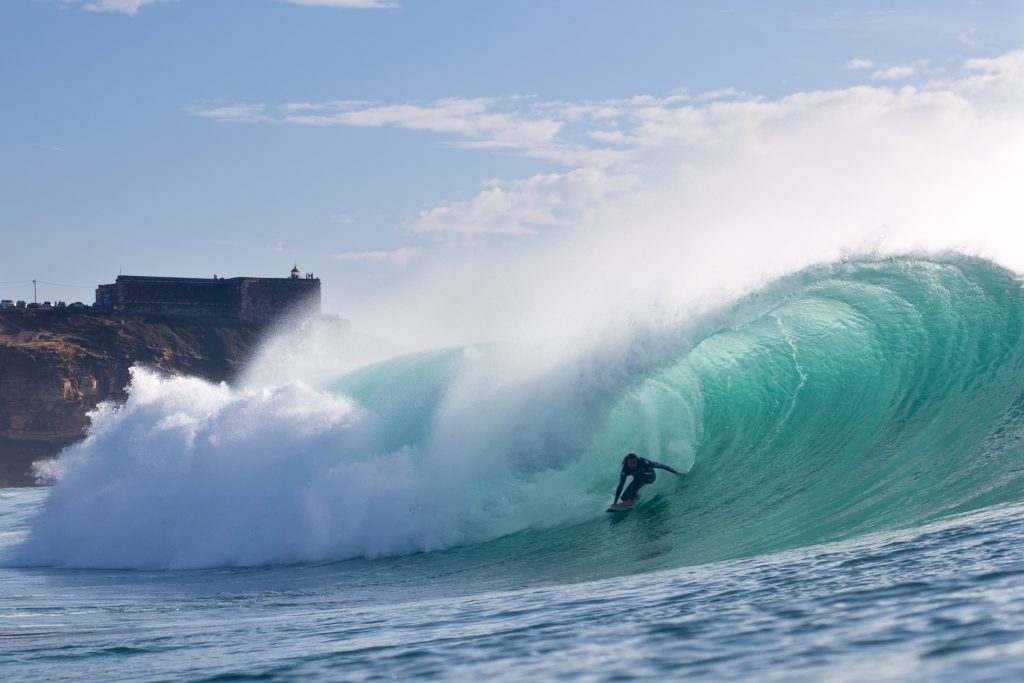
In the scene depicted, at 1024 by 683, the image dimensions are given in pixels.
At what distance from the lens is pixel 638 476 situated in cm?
1184

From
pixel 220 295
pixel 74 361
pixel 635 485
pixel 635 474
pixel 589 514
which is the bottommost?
pixel 589 514

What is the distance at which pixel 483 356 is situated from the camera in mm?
16297

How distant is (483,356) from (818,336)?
4.73 m

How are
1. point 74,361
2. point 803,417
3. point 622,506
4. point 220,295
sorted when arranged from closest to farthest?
point 622,506 < point 803,417 < point 74,361 < point 220,295

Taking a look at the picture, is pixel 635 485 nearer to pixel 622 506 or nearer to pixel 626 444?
pixel 622 506

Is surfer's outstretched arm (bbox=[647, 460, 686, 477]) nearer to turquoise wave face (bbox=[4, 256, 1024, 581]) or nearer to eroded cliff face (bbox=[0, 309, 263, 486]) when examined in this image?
turquoise wave face (bbox=[4, 256, 1024, 581])

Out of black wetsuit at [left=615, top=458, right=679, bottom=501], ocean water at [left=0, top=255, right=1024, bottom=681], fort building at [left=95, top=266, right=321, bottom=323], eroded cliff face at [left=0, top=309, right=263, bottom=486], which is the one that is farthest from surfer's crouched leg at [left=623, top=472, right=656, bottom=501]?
fort building at [left=95, top=266, right=321, bottom=323]

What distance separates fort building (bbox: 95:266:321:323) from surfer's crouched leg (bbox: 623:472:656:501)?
172ft

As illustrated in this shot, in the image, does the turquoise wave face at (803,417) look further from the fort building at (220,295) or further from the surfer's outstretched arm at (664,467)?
the fort building at (220,295)

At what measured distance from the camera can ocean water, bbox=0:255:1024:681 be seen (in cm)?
550

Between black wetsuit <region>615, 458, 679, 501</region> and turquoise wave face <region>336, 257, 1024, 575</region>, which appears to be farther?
black wetsuit <region>615, 458, 679, 501</region>

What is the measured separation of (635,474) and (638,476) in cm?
5

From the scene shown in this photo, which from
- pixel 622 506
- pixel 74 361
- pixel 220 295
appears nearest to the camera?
pixel 622 506

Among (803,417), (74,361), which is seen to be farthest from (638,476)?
(74,361)
